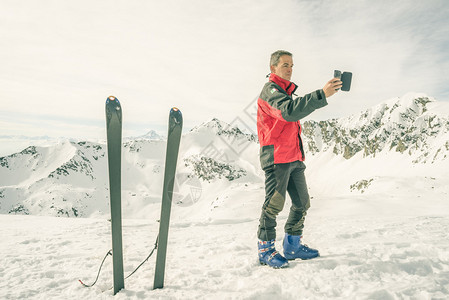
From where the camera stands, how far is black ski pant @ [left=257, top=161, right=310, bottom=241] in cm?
363

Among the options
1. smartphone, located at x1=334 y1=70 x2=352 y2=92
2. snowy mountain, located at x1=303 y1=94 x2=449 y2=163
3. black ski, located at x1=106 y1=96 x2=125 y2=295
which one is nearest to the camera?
black ski, located at x1=106 y1=96 x2=125 y2=295

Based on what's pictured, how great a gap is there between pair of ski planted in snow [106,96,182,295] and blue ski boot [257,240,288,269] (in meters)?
1.43

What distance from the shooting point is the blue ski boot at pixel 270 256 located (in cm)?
343

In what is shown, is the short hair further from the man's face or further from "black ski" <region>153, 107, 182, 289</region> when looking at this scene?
"black ski" <region>153, 107, 182, 289</region>

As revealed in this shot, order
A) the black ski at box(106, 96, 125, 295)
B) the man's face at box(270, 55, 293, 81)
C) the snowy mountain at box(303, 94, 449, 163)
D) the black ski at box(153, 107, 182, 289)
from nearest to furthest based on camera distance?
the black ski at box(106, 96, 125, 295), the black ski at box(153, 107, 182, 289), the man's face at box(270, 55, 293, 81), the snowy mountain at box(303, 94, 449, 163)

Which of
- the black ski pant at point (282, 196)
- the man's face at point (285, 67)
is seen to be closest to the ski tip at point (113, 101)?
the black ski pant at point (282, 196)

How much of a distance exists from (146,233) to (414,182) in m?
31.2

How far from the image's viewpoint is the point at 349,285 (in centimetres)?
287

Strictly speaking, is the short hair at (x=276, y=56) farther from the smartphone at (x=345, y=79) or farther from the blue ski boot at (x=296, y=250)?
the blue ski boot at (x=296, y=250)

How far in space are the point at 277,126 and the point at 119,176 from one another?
2.16m

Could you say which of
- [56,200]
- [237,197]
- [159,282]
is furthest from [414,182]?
[56,200]

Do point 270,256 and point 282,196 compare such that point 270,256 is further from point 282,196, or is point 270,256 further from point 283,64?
point 283,64

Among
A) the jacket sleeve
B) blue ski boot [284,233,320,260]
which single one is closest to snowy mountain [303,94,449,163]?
blue ski boot [284,233,320,260]

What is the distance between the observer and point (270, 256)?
3570mm
